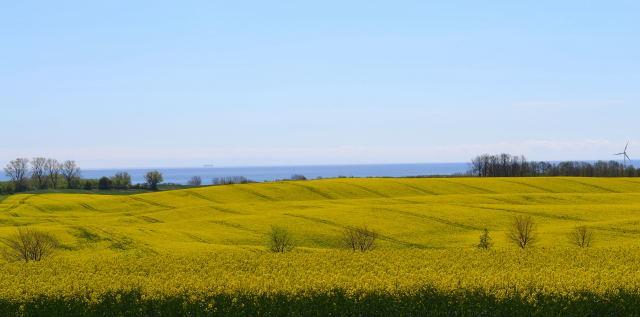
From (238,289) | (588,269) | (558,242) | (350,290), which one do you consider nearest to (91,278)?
(238,289)

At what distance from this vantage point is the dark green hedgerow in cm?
2125

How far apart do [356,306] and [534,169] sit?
480 ft

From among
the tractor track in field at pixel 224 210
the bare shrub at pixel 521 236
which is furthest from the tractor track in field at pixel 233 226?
the bare shrub at pixel 521 236

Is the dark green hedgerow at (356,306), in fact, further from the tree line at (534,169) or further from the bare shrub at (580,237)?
Result: the tree line at (534,169)

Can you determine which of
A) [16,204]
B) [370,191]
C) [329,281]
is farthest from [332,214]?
[16,204]

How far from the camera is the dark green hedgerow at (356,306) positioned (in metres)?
21.2

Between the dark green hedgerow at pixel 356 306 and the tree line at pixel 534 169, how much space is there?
441ft

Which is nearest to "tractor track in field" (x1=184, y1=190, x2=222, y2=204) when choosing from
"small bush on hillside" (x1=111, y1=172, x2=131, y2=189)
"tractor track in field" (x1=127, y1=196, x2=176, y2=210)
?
"tractor track in field" (x1=127, y1=196, x2=176, y2=210)

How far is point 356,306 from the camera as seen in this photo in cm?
2142

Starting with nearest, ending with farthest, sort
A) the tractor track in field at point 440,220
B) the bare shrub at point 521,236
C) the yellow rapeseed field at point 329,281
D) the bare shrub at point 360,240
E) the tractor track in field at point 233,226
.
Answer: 1. the yellow rapeseed field at point 329,281
2. the bare shrub at point 360,240
3. the bare shrub at point 521,236
4. the tractor track in field at point 233,226
5. the tractor track in field at point 440,220

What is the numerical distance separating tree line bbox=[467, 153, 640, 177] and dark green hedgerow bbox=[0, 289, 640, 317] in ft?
441

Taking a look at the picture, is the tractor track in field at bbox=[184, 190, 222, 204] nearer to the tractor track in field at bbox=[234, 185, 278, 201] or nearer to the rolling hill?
the rolling hill

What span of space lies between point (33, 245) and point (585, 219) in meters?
47.7

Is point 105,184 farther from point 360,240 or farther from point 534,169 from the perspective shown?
point 360,240
